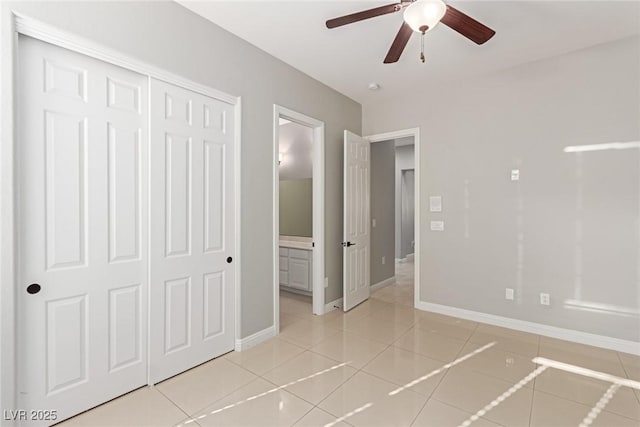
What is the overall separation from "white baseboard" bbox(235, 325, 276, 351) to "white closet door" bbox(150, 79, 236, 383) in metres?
0.08

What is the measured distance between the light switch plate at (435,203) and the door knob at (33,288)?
380 centimetres

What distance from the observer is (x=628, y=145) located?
8.84 feet

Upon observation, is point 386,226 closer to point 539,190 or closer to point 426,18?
point 539,190

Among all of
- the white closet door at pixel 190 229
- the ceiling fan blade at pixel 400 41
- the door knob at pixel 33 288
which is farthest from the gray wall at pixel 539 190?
the door knob at pixel 33 288

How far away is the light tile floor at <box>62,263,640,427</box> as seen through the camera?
184 cm

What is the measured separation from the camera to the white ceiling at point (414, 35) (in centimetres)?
226

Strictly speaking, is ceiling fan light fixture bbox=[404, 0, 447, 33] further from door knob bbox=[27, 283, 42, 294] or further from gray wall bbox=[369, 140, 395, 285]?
gray wall bbox=[369, 140, 395, 285]

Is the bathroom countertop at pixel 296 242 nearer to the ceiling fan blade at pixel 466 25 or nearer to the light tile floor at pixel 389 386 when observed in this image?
the light tile floor at pixel 389 386

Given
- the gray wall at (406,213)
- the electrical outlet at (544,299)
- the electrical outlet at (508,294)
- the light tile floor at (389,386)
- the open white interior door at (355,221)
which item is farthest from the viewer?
the gray wall at (406,213)

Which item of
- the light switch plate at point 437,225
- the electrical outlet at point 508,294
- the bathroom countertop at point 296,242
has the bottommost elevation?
the electrical outlet at point 508,294

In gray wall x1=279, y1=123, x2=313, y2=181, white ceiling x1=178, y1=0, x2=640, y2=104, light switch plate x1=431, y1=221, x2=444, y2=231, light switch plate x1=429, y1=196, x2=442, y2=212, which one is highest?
white ceiling x1=178, y1=0, x2=640, y2=104

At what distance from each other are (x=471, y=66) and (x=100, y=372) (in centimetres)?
433

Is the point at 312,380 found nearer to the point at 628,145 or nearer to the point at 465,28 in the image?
the point at 465,28

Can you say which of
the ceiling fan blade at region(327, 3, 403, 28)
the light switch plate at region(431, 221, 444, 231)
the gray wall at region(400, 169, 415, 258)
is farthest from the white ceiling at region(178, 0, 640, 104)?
the gray wall at region(400, 169, 415, 258)
